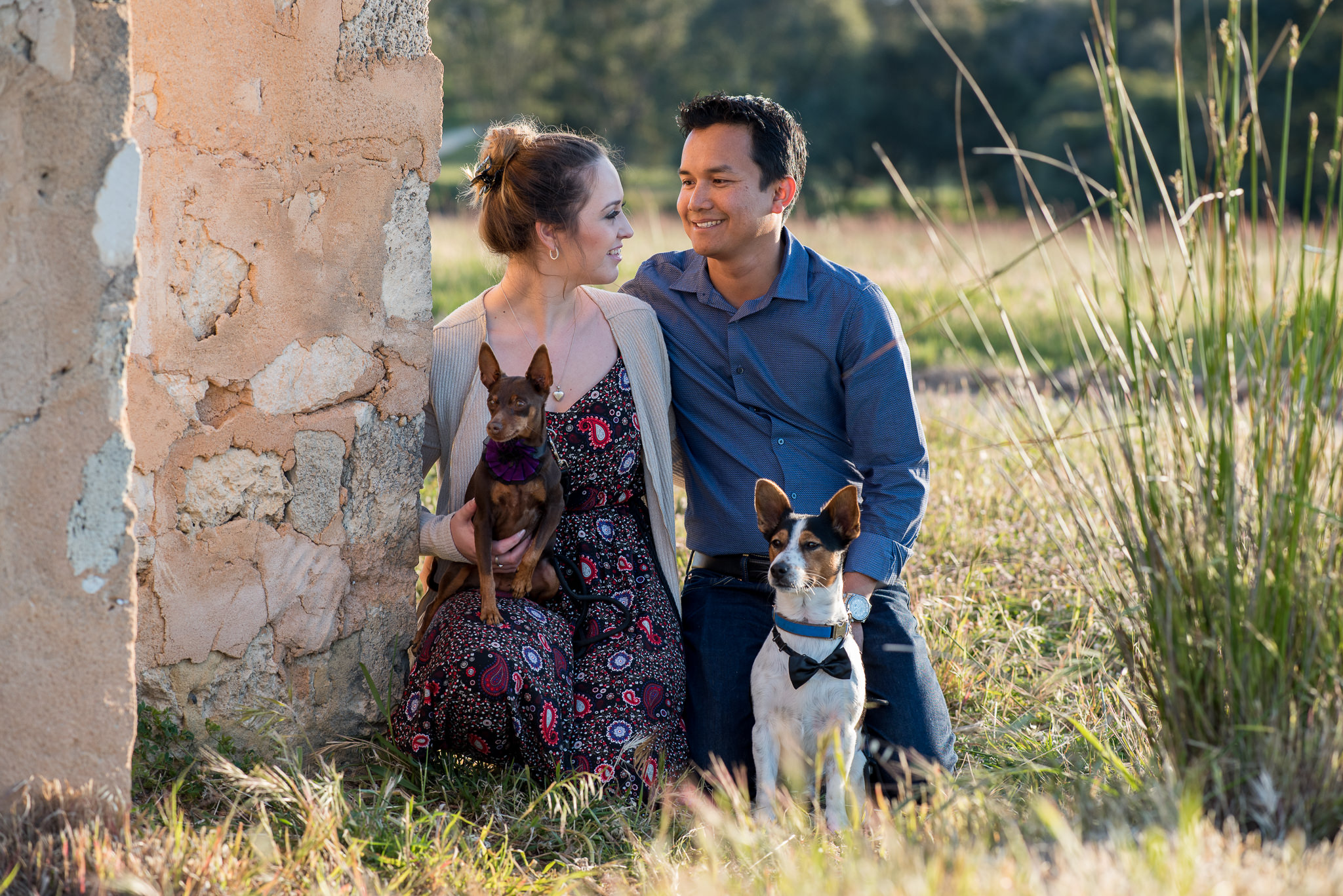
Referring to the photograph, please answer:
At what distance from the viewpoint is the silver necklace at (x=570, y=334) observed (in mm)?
3324

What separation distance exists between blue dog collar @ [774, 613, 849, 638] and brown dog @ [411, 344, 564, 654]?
2.33 ft

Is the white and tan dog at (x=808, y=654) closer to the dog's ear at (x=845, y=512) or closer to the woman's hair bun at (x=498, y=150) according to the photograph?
the dog's ear at (x=845, y=512)

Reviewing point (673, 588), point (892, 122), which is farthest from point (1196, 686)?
point (892, 122)

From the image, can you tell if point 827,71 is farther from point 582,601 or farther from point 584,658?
point 584,658

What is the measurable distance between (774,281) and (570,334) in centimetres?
68

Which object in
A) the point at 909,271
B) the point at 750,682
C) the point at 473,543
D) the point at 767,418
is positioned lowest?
the point at 750,682

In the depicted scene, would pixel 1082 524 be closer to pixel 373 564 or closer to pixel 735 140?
pixel 735 140

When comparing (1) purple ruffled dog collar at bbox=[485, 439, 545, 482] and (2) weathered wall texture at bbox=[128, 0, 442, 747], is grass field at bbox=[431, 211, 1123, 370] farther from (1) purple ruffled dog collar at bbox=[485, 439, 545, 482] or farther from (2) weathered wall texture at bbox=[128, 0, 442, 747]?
(2) weathered wall texture at bbox=[128, 0, 442, 747]

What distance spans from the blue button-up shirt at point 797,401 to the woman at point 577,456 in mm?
172

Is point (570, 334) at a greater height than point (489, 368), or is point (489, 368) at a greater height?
point (570, 334)

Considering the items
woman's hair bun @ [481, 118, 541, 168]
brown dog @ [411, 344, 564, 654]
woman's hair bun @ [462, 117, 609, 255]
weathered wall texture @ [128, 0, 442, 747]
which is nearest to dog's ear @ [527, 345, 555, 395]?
brown dog @ [411, 344, 564, 654]

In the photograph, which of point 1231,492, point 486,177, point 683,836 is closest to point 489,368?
point 486,177

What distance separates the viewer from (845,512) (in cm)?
288

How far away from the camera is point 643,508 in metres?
3.54
